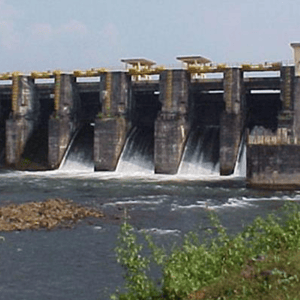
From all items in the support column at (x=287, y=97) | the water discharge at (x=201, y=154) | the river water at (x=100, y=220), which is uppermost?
the support column at (x=287, y=97)

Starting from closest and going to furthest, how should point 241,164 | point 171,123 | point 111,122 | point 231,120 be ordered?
point 241,164, point 231,120, point 171,123, point 111,122

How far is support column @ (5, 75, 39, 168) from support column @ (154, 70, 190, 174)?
1371 cm

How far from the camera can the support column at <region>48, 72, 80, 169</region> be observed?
5375cm

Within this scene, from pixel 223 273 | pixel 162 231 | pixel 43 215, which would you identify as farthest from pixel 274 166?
pixel 223 273

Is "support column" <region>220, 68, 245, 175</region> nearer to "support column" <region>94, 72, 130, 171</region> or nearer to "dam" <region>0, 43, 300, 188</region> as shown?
"dam" <region>0, 43, 300, 188</region>

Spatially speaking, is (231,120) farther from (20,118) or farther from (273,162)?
(20,118)

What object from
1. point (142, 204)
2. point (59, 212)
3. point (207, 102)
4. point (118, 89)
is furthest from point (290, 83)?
point (59, 212)

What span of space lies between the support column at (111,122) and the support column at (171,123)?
12.0 feet

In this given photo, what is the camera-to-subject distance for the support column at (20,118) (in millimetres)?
55750

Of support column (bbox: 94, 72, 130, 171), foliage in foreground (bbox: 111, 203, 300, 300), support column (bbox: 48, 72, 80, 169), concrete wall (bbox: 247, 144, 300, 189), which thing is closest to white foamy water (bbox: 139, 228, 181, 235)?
foliage in foreground (bbox: 111, 203, 300, 300)

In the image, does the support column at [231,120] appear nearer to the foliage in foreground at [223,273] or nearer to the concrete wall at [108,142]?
the concrete wall at [108,142]

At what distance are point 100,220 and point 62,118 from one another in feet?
87.5

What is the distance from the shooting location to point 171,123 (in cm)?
4997

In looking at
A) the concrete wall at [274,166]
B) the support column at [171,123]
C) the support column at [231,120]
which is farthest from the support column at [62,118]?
the concrete wall at [274,166]
